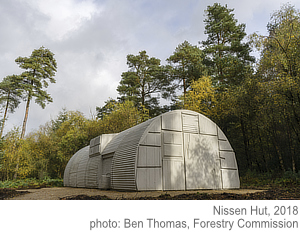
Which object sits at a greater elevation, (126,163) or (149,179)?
(126,163)

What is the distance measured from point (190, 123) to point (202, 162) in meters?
2.13

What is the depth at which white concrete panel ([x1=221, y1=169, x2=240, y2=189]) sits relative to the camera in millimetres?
12805

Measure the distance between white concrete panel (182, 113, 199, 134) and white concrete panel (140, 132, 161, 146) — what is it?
1621mm

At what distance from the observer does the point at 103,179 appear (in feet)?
43.5

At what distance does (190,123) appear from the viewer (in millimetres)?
12625

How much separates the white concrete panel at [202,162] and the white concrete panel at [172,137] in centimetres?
35

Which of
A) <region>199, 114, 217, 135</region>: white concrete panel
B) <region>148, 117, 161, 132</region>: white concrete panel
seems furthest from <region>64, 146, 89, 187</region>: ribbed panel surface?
<region>199, 114, 217, 135</region>: white concrete panel

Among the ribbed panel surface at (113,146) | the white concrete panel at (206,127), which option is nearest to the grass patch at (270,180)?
the white concrete panel at (206,127)

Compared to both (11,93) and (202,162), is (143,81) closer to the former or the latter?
(11,93)

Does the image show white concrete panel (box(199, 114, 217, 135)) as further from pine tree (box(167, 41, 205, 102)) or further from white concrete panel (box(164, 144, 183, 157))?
pine tree (box(167, 41, 205, 102))

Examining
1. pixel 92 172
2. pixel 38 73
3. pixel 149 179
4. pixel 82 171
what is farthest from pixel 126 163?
pixel 38 73

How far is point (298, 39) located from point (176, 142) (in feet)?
30.1

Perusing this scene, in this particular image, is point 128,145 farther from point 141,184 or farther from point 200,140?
point 200,140

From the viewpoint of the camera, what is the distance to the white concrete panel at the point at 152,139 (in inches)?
439
